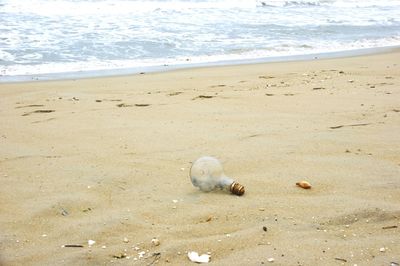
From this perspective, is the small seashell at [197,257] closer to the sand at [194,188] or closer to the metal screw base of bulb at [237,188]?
the sand at [194,188]

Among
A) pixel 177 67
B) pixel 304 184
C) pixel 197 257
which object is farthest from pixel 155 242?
pixel 177 67

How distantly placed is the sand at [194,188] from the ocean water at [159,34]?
109 inches

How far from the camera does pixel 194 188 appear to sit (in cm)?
248

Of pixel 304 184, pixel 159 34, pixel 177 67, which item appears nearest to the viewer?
pixel 304 184

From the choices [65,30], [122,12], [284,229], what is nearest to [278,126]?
[284,229]

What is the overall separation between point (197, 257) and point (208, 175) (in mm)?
655

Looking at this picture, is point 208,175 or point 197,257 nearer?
point 197,257

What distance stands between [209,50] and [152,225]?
6637 millimetres

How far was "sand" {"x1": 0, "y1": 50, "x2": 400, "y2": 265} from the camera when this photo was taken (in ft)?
6.29

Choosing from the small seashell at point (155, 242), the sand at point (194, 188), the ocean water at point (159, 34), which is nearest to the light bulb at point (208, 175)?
the sand at point (194, 188)

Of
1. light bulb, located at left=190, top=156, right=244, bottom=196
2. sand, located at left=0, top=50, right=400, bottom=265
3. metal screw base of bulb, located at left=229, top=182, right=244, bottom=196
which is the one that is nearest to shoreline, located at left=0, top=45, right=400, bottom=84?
sand, located at left=0, top=50, right=400, bottom=265

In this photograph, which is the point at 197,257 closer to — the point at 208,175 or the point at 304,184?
the point at 208,175

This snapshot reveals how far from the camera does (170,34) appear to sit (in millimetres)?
9680

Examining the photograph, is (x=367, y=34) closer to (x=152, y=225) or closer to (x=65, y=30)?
(x=65, y=30)
